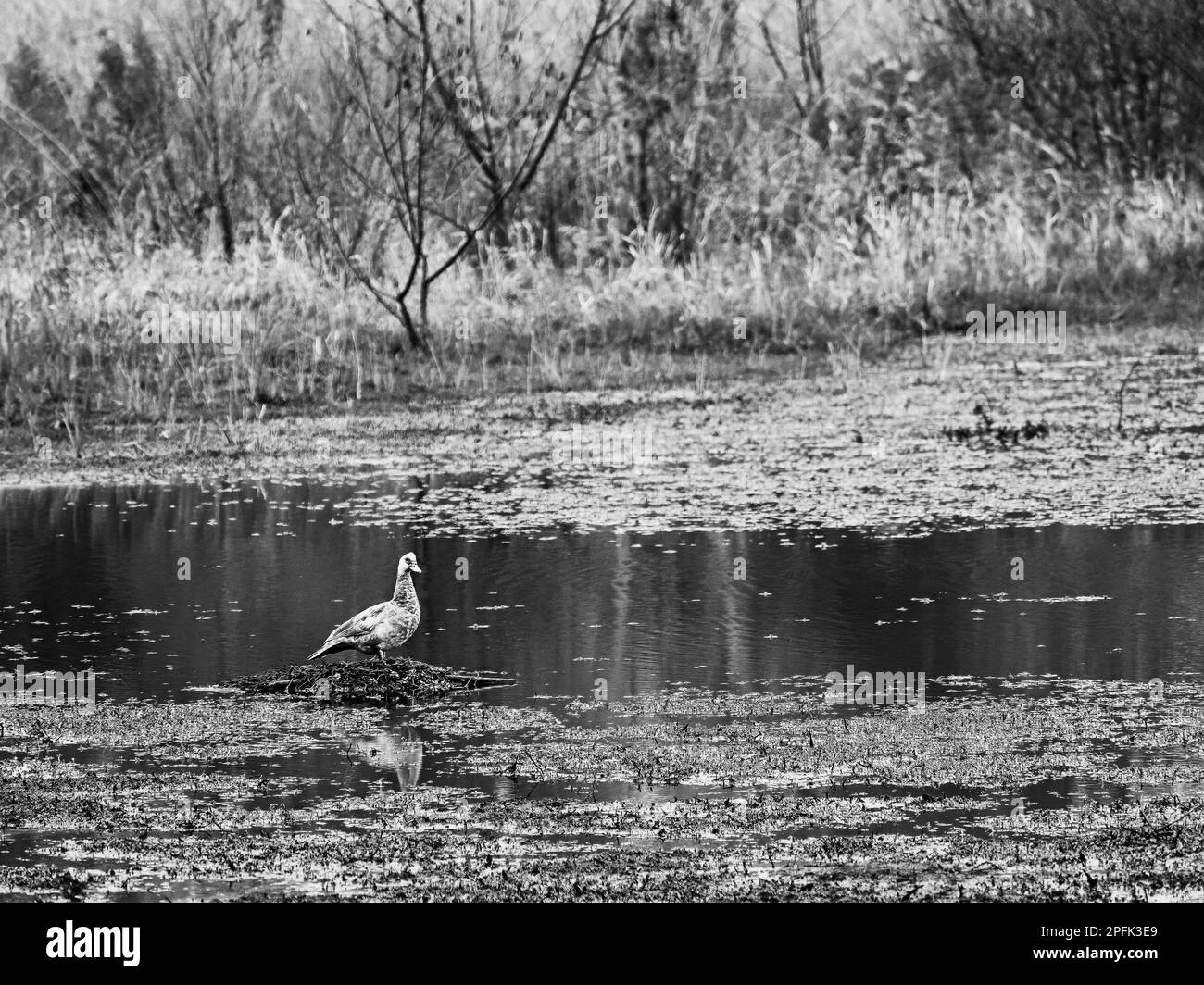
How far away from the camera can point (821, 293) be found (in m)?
14.4

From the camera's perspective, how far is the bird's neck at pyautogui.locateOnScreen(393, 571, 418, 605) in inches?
243

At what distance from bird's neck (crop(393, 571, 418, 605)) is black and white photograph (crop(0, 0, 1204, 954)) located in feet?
0.17

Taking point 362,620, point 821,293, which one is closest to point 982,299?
point 821,293

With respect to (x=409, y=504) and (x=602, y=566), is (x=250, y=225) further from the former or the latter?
(x=602, y=566)

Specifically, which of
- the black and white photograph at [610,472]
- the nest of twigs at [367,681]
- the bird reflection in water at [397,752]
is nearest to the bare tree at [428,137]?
the black and white photograph at [610,472]

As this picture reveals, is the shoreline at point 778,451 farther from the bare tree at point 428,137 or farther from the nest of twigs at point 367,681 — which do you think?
the nest of twigs at point 367,681

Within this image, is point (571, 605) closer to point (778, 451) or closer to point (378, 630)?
point (378, 630)

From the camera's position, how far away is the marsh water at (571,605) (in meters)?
5.90

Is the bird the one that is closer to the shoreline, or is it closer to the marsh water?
the marsh water

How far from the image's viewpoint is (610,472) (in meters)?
9.73

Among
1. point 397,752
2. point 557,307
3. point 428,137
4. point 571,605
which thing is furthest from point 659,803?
point 428,137

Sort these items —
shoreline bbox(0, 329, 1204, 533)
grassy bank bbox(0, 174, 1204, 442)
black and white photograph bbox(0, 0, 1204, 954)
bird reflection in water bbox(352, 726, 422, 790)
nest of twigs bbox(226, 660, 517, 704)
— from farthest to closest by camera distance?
grassy bank bbox(0, 174, 1204, 442) → shoreline bbox(0, 329, 1204, 533) → nest of twigs bbox(226, 660, 517, 704) → bird reflection in water bbox(352, 726, 422, 790) → black and white photograph bbox(0, 0, 1204, 954)

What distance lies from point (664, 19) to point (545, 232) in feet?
9.13

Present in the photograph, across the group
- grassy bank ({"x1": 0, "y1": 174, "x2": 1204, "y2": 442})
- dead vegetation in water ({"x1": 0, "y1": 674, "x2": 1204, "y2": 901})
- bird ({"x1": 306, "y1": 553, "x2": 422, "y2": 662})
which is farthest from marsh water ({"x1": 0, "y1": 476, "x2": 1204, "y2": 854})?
grassy bank ({"x1": 0, "y1": 174, "x2": 1204, "y2": 442})
